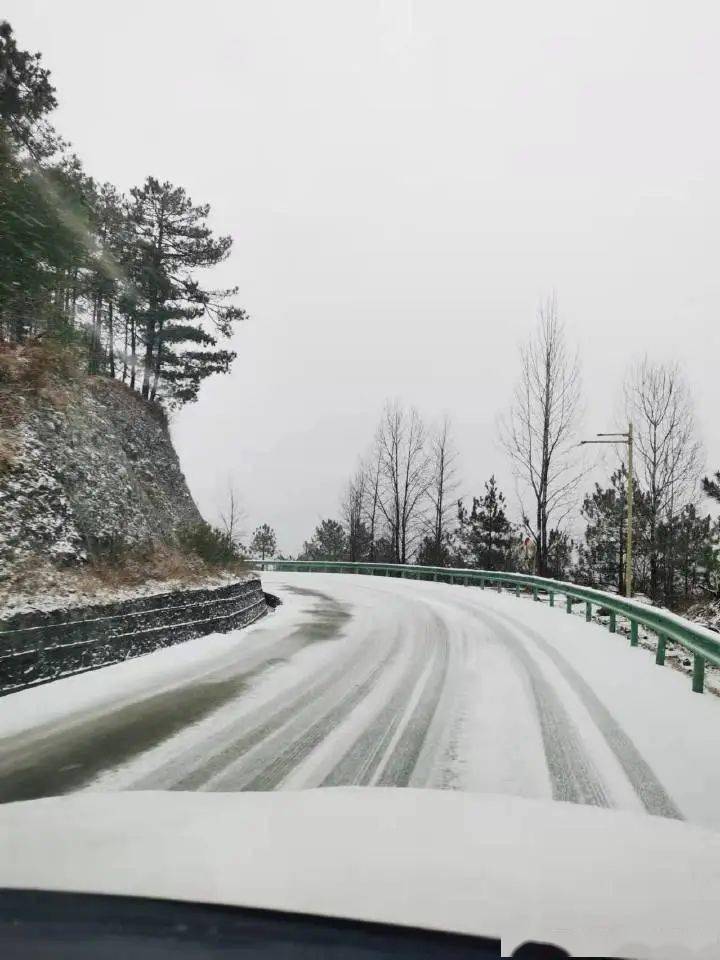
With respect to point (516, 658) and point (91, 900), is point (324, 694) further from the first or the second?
point (91, 900)

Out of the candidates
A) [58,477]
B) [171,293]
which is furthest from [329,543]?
[58,477]

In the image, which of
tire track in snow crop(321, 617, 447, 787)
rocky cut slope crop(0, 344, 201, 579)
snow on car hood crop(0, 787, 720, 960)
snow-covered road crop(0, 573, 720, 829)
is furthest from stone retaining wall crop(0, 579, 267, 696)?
snow on car hood crop(0, 787, 720, 960)

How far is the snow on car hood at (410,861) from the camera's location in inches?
69.1

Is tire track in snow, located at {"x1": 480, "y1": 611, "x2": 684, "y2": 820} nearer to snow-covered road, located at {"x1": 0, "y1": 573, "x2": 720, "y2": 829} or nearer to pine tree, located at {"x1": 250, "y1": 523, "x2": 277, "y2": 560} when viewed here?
snow-covered road, located at {"x1": 0, "y1": 573, "x2": 720, "y2": 829}

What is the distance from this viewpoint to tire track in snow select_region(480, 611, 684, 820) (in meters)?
4.24

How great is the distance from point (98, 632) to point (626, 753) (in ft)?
21.9

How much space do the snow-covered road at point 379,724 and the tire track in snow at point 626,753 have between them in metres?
0.02

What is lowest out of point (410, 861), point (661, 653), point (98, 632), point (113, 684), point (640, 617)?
point (113, 684)

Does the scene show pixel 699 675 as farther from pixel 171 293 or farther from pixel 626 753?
pixel 171 293

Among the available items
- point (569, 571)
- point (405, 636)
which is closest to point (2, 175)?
point (405, 636)

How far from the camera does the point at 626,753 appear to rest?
534cm

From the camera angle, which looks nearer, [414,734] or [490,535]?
[414,734]

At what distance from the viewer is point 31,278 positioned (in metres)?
15.2

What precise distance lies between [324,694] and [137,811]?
15.0ft
